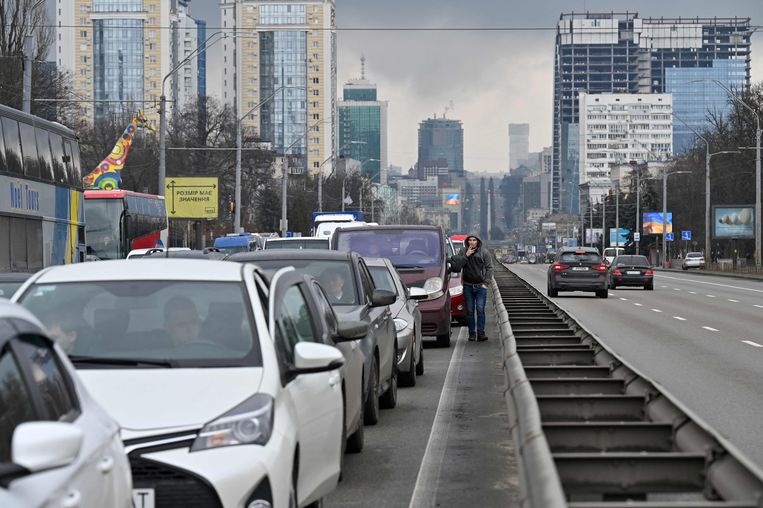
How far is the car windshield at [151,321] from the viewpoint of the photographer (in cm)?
718

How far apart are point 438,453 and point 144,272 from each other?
3.80 meters

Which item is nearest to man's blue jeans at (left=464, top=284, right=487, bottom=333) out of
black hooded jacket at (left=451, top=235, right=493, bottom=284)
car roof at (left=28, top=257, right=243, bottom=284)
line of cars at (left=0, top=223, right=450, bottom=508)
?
black hooded jacket at (left=451, top=235, right=493, bottom=284)

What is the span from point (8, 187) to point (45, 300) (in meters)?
16.0

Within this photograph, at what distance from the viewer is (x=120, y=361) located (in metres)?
7.07

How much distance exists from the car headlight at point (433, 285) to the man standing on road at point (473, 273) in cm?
79

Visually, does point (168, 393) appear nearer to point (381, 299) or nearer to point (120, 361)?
point (120, 361)

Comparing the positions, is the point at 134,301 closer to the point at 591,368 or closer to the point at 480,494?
the point at 480,494

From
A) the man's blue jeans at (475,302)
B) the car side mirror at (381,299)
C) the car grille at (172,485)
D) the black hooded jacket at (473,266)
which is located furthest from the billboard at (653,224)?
the car grille at (172,485)

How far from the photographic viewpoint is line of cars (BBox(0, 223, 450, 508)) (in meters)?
4.95

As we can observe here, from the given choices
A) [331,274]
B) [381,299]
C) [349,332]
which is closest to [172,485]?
[349,332]

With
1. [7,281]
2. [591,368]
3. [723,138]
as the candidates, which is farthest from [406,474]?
[723,138]

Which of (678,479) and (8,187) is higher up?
(8,187)

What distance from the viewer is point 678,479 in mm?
6340

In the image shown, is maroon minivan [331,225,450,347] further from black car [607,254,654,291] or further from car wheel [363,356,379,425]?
black car [607,254,654,291]
